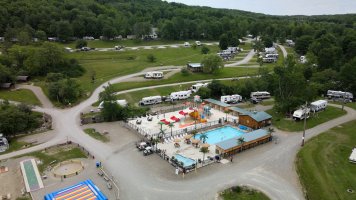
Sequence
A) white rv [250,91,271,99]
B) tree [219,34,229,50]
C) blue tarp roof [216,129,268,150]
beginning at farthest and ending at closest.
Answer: tree [219,34,229,50] < white rv [250,91,271,99] < blue tarp roof [216,129,268,150]

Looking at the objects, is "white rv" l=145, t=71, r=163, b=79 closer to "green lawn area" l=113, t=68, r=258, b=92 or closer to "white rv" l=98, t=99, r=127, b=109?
"green lawn area" l=113, t=68, r=258, b=92

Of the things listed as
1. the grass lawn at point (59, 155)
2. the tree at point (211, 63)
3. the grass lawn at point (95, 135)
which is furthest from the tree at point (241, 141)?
the tree at point (211, 63)

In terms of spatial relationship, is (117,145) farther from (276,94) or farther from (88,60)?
(88,60)

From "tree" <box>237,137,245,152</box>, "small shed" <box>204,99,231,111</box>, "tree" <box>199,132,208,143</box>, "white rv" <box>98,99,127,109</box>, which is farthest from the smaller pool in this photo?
"small shed" <box>204,99,231,111</box>

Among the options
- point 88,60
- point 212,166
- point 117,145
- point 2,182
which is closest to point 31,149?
point 2,182

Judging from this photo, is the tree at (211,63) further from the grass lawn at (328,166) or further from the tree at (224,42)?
the grass lawn at (328,166)

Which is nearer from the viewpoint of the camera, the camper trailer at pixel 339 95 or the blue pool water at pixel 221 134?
the blue pool water at pixel 221 134

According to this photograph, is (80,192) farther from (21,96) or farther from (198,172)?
(21,96)
